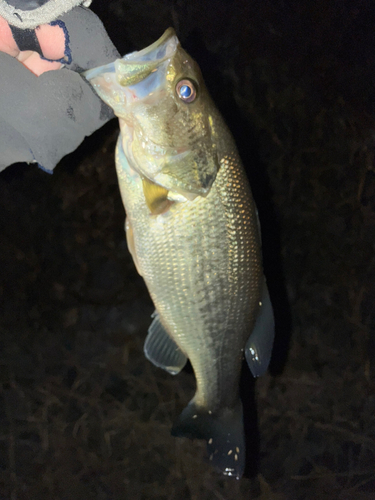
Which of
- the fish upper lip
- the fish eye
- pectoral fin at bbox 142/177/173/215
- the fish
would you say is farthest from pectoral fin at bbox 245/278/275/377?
the fish upper lip

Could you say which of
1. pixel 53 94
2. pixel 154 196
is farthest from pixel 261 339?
pixel 53 94

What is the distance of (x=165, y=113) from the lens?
693 millimetres

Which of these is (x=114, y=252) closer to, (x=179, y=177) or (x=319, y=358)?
(x=179, y=177)

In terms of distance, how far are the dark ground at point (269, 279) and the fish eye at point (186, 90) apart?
0.42 meters

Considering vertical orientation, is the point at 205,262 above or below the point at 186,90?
below

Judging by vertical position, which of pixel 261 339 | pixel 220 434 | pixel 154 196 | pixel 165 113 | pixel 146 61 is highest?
pixel 146 61

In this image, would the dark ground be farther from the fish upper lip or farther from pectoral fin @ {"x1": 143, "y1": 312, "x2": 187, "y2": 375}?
the fish upper lip

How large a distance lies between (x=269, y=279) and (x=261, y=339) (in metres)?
0.31

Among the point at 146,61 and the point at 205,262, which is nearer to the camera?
the point at 146,61

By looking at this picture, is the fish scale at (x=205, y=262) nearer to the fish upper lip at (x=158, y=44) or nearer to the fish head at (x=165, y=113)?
the fish head at (x=165, y=113)

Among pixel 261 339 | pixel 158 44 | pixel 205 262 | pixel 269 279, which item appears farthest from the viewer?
pixel 269 279

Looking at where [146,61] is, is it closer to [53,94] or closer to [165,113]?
[165,113]

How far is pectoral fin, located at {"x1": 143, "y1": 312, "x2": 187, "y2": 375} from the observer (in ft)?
3.04

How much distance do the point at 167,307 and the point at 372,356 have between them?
0.96 meters
